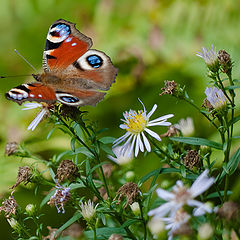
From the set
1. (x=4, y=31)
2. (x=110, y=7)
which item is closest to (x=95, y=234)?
(x=110, y=7)

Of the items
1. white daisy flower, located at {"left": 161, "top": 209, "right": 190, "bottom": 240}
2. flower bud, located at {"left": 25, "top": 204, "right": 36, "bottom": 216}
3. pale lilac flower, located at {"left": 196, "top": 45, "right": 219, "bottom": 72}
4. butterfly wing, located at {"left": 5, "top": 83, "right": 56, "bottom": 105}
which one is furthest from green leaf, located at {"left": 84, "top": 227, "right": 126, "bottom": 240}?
pale lilac flower, located at {"left": 196, "top": 45, "right": 219, "bottom": 72}

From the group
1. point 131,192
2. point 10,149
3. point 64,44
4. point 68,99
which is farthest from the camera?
point 64,44

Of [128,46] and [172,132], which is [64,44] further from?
[128,46]

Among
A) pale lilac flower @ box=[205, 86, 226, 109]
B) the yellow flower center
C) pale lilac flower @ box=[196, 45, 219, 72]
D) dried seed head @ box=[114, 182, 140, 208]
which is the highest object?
pale lilac flower @ box=[196, 45, 219, 72]

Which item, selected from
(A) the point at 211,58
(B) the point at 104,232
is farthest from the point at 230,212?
(A) the point at 211,58

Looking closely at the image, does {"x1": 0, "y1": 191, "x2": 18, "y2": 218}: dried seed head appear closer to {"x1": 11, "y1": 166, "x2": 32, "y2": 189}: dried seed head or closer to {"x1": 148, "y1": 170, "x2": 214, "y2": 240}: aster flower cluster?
{"x1": 11, "y1": 166, "x2": 32, "y2": 189}: dried seed head
